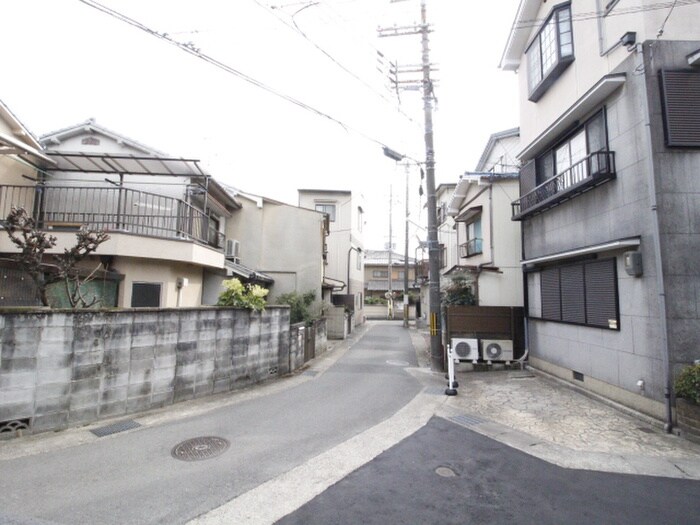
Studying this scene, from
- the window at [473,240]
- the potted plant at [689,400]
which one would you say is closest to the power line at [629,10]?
the potted plant at [689,400]

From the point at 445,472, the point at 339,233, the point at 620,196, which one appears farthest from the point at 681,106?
the point at 339,233

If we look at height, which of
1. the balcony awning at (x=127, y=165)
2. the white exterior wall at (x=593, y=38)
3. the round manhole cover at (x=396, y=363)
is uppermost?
the white exterior wall at (x=593, y=38)

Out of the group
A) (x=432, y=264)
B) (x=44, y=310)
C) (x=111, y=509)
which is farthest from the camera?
(x=432, y=264)

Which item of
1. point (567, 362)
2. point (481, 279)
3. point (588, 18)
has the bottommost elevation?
point (567, 362)

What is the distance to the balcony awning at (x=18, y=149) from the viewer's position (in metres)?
7.35

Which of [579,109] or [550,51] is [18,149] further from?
[550,51]

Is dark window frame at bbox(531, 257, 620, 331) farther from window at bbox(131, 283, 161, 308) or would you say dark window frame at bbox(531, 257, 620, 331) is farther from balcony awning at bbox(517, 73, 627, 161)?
window at bbox(131, 283, 161, 308)

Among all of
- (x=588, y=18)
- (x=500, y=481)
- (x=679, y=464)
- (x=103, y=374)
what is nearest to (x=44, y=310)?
(x=103, y=374)

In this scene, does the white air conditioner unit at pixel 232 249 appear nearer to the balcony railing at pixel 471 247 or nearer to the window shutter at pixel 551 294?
the balcony railing at pixel 471 247

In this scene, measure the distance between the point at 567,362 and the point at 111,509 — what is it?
9113 millimetres

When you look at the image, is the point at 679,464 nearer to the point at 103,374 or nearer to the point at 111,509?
the point at 111,509

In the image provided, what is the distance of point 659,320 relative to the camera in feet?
18.8

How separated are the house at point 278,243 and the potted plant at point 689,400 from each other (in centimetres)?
1287

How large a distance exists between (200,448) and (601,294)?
7.94 metres
